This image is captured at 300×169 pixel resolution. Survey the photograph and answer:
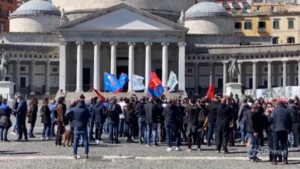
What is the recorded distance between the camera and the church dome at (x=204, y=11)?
3750 inches

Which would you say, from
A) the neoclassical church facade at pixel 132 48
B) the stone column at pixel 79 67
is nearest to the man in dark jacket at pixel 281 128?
the neoclassical church facade at pixel 132 48

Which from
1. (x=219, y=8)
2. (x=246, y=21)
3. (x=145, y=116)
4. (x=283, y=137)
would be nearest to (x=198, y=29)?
(x=219, y=8)

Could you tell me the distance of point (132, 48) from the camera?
8188 cm

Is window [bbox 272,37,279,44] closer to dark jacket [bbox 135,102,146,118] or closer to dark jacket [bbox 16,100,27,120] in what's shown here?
dark jacket [bbox 135,102,146,118]

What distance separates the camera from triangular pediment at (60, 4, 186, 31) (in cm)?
8181

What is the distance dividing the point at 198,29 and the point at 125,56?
13.4m

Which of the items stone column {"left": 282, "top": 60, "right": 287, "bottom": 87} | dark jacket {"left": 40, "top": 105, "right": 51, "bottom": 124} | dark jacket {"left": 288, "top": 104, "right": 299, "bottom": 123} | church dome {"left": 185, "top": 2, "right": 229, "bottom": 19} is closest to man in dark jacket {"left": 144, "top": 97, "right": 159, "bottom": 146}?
dark jacket {"left": 40, "top": 105, "right": 51, "bottom": 124}

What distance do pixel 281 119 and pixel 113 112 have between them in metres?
9.87

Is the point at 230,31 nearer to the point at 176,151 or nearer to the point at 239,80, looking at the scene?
the point at 239,80

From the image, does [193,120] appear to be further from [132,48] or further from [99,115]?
[132,48]

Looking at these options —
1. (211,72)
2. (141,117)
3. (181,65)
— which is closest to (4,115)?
(141,117)

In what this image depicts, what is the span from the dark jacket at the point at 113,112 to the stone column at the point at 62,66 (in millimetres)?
49771

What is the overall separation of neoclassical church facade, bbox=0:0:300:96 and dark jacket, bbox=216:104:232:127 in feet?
173

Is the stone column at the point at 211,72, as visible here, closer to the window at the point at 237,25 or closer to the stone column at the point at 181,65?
the stone column at the point at 181,65
